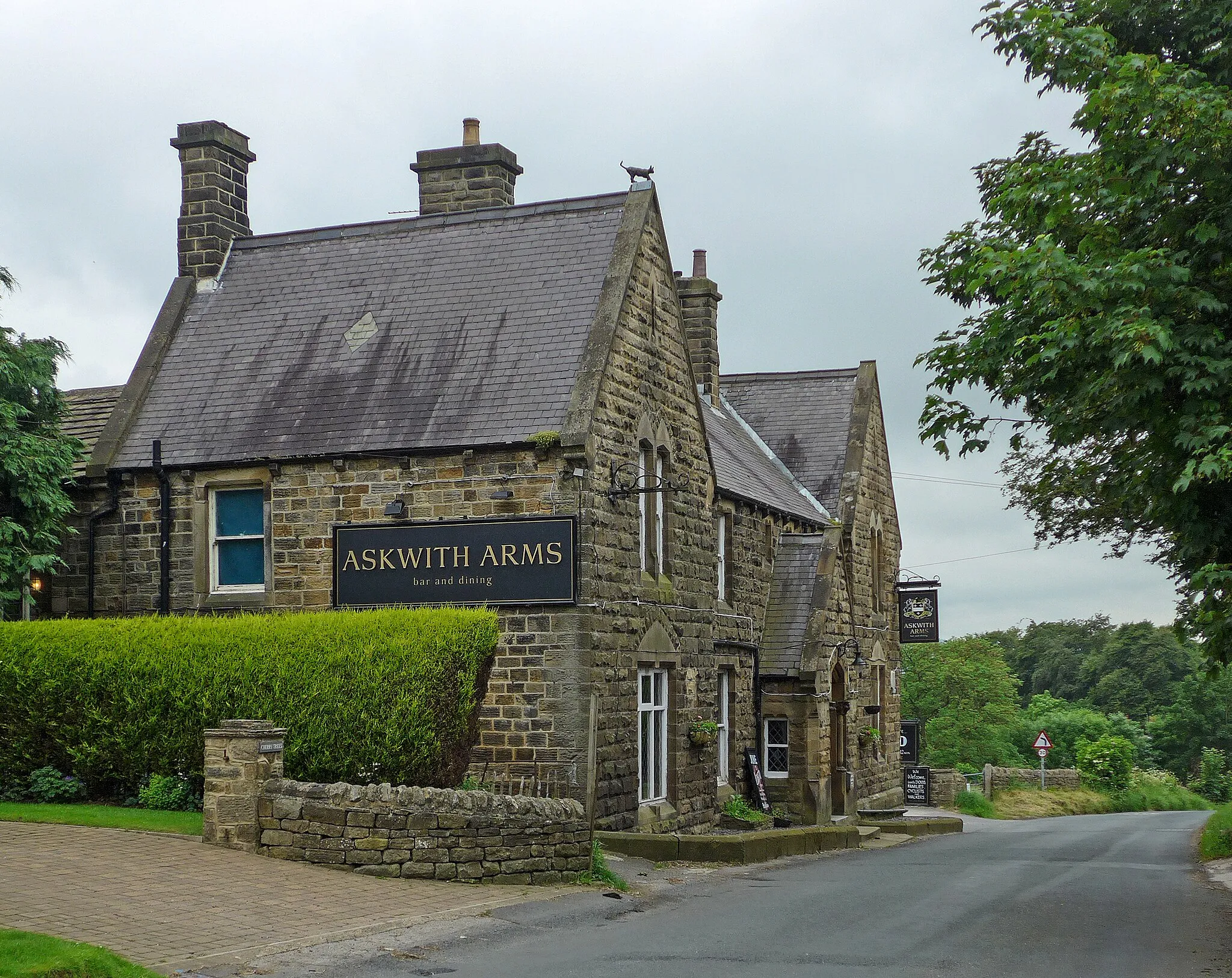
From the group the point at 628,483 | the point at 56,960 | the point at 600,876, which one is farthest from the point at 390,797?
the point at 628,483

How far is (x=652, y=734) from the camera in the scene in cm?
2098

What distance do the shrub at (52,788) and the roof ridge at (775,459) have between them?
1928 cm

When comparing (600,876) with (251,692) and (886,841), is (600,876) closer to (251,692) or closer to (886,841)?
(251,692)

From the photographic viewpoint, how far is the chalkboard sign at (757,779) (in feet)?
85.4

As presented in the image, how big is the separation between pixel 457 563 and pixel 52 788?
5607 millimetres

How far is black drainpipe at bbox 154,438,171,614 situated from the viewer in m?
20.4

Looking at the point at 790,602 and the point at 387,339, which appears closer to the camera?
the point at 387,339

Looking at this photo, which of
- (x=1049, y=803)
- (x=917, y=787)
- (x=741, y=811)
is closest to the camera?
(x=741, y=811)

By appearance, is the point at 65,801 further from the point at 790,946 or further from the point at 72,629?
the point at 790,946

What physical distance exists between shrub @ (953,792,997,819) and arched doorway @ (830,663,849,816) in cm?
1363

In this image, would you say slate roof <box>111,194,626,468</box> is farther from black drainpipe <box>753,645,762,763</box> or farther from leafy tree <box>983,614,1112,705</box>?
leafy tree <box>983,614,1112,705</box>

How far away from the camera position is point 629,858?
18422mm

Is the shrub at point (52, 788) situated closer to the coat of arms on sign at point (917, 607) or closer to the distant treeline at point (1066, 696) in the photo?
the coat of arms on sign at point (917, 607)

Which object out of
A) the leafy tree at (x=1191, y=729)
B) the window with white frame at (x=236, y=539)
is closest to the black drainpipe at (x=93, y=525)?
the window with white frame at (x=236, y=539)
